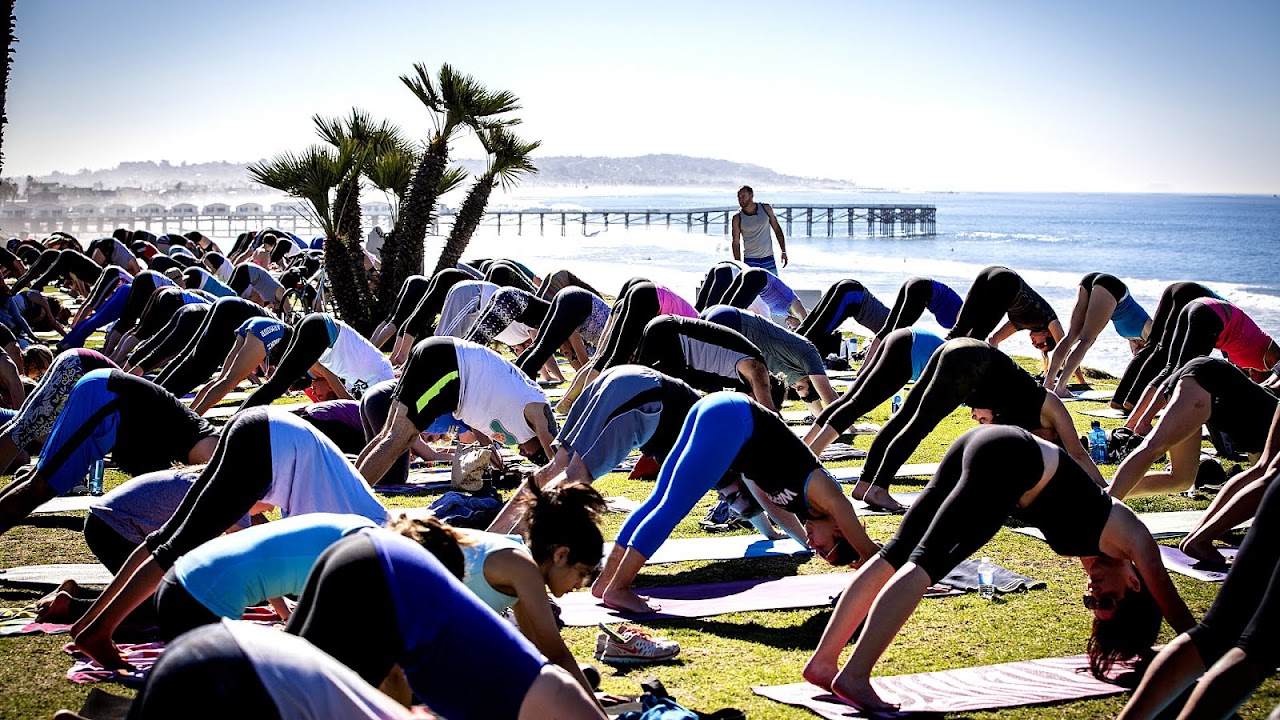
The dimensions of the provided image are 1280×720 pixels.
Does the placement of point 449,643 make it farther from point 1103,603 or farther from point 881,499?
point 881,499

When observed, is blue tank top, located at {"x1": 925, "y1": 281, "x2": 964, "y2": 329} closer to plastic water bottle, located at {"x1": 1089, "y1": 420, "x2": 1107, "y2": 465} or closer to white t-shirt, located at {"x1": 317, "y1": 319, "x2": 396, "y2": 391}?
plastic water bottle, located at {"x1": 1089, "y1": 420, "x2": 1107, "y2": 465}

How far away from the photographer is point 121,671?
4.95 metres

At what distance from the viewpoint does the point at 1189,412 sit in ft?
21.8

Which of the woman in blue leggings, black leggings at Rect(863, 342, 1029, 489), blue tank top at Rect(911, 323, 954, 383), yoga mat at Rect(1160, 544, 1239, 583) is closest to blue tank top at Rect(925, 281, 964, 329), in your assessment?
blue tank top at Rect(911, 323, 954, 383)

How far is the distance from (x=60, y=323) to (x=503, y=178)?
8.08 meters

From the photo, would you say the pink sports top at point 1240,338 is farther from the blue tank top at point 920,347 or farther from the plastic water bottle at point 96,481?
the plastic water bottle at point 96,481

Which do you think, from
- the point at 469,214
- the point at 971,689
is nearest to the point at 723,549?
the point at 971,689

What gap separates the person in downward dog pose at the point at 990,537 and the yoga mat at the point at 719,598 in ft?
4.11

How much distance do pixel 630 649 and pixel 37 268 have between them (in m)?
22.3

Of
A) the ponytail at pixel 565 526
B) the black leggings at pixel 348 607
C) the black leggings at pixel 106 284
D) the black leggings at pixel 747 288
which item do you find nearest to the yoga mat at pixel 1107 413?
the black leggings at pixel 747 288

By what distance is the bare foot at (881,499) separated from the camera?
7969 mm

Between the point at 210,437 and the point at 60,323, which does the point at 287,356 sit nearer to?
the point at 210,437

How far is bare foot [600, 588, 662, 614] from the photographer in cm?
593

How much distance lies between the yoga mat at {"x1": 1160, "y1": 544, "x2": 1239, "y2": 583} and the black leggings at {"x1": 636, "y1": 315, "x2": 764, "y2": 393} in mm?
3363
